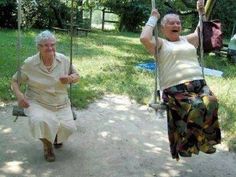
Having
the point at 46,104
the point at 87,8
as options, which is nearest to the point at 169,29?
the point at 46,104

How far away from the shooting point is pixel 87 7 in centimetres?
2159

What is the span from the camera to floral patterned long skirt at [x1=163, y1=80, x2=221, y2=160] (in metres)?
4.10

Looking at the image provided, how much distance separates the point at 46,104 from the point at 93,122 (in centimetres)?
152

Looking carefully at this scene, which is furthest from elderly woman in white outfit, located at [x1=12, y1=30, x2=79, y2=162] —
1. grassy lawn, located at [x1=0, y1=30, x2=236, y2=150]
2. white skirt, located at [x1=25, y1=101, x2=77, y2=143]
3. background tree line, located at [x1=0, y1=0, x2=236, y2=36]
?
background tree line, located at [x1=0, y1=0, x2=236, y2=36]

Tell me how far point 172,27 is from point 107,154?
5.14 ft

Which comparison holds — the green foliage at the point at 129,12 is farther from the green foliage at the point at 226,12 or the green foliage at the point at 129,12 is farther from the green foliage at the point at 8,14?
the green foliage at the point at 8,14

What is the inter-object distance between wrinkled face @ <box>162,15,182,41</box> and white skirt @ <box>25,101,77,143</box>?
51.6 inches

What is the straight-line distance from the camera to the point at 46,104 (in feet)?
15.2

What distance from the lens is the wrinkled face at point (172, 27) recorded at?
4.47 metres

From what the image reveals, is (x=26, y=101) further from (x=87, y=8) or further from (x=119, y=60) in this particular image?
(x=87, y=8)

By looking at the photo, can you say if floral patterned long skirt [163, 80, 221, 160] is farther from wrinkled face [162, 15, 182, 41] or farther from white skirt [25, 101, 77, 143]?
white skirt [25, 101, 77, 143]

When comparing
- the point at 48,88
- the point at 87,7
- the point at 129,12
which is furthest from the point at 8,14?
the point at 48,88

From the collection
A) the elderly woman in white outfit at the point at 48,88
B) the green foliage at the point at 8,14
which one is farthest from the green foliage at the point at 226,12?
the elderly woman in white outfit at the point at 48,88

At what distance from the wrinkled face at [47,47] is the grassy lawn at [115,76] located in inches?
10.2
